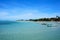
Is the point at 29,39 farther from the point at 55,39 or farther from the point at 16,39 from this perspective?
the point at 55,39

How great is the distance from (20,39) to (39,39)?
713mm

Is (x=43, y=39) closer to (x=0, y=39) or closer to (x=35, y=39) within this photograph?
(x=35, y=39)

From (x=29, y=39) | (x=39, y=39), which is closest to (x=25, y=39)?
(x=29, y=39)

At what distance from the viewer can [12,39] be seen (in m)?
3.99

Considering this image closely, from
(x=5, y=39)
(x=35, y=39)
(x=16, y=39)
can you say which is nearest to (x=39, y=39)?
(x=35, y=39)

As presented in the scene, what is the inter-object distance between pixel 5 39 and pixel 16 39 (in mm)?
412

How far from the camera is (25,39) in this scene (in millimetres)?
3865

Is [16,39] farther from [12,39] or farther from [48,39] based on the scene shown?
[48,39]

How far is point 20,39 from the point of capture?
12.8 ft

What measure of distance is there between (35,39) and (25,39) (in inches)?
14.7

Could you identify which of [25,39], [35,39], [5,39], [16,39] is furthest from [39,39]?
[5,39]

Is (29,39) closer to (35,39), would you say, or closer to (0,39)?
(35,39)

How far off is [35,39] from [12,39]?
0.89 m

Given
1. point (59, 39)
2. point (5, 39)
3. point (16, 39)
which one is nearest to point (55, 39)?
point (59, 39)
